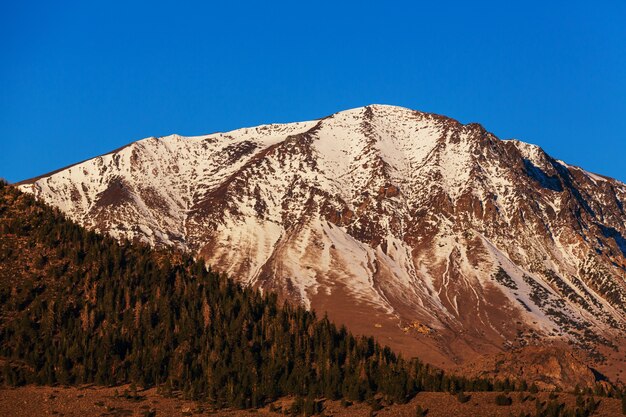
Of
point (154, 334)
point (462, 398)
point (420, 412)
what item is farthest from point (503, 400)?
point (154, 334)

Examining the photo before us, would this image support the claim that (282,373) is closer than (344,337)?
Yes

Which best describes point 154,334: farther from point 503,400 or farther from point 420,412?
point 503,400

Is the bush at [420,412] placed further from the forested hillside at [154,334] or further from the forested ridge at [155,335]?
the forested ridge at [155,335]

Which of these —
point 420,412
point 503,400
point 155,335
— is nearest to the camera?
point 503,400

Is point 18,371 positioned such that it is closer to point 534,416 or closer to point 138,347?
point 138,347

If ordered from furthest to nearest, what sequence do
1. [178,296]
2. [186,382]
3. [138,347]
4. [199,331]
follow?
[178,296] < [199,331] < [138,347] < [186,382]

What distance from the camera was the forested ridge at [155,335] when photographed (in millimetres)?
147750

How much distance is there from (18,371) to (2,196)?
5777cm

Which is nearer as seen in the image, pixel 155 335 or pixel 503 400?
pixel 503 400

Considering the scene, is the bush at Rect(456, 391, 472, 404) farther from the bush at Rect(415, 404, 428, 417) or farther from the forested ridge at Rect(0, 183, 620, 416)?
the forested ridge at Rect(0, 183, 620, 416)

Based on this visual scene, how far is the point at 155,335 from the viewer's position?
169m

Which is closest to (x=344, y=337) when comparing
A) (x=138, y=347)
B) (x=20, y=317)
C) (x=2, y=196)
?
(x=138, y=347)

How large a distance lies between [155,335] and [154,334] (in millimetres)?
357

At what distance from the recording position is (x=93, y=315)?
169 metres
